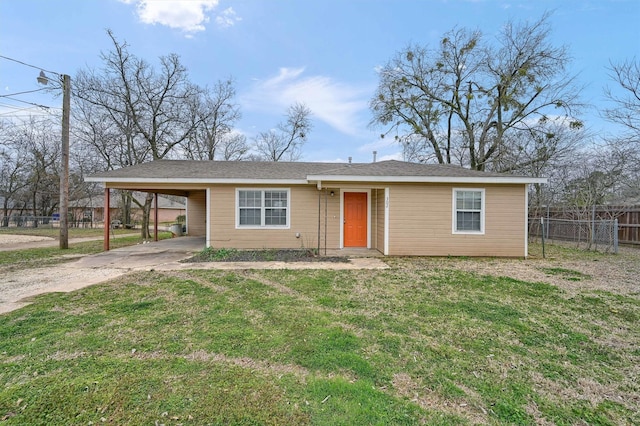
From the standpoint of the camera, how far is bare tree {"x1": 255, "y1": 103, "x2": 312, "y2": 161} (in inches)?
1028

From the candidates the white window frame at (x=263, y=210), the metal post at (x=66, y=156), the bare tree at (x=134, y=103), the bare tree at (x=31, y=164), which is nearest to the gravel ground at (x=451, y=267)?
the white window frame at (x=263, y=210)

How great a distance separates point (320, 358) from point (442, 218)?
7.48 m

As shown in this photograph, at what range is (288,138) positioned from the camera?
27125 millimetres

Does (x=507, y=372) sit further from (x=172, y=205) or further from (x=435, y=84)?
(x=172, y=205)

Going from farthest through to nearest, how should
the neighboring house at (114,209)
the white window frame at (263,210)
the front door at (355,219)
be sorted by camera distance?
the neighboring house at (114,209), the front door at (355,219), the white window frame at (263,210)

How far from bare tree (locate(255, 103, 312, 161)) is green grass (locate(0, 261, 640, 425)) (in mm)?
23266

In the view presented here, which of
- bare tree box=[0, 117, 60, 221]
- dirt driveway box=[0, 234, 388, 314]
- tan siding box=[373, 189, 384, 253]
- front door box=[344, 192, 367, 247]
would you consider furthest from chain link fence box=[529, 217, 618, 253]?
A: bare tree box=[0, 117, 60, 221]

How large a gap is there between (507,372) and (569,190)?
17.6m

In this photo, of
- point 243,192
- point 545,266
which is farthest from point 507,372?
point 243,192

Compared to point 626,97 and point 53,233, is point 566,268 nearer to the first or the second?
point 626,97

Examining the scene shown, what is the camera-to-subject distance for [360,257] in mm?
8766

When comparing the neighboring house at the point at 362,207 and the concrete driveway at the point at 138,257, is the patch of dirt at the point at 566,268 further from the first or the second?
the concrete driveway at the point at 138,257

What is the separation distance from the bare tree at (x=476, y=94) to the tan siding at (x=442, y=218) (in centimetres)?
960

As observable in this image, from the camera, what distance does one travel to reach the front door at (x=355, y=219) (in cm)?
1034
